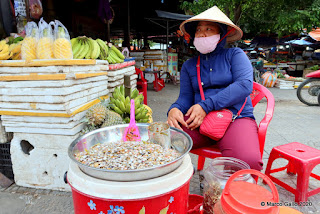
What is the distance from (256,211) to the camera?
94 cm

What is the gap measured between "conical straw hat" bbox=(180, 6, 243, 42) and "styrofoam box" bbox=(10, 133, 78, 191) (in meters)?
1.53

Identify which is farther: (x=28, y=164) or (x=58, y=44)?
(x=28, y=164)

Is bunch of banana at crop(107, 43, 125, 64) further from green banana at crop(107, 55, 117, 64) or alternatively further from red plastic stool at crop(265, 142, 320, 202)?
red plastic stool at crop(265, 142, 320, 202)

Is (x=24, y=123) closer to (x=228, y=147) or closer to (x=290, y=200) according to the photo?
(x=228, y=147)

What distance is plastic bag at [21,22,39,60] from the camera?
211 centimetres

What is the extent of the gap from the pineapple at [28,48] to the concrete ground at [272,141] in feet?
4.46

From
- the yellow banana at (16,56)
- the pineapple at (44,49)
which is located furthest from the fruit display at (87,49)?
the yellow banana at (16,56)

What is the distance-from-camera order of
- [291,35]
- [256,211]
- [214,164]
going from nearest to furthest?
[256,211] < [214,164] < [291,35]

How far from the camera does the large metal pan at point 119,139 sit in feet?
3.29

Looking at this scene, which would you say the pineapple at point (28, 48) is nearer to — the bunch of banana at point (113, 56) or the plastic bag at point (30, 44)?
the plastic bag at point (30, 44)

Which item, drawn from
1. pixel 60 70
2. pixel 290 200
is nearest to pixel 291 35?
pixel 290 200

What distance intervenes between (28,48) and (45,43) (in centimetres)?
18

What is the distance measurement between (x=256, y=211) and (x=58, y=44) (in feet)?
6.84

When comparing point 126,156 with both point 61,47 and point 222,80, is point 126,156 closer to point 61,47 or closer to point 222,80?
point 222,80
